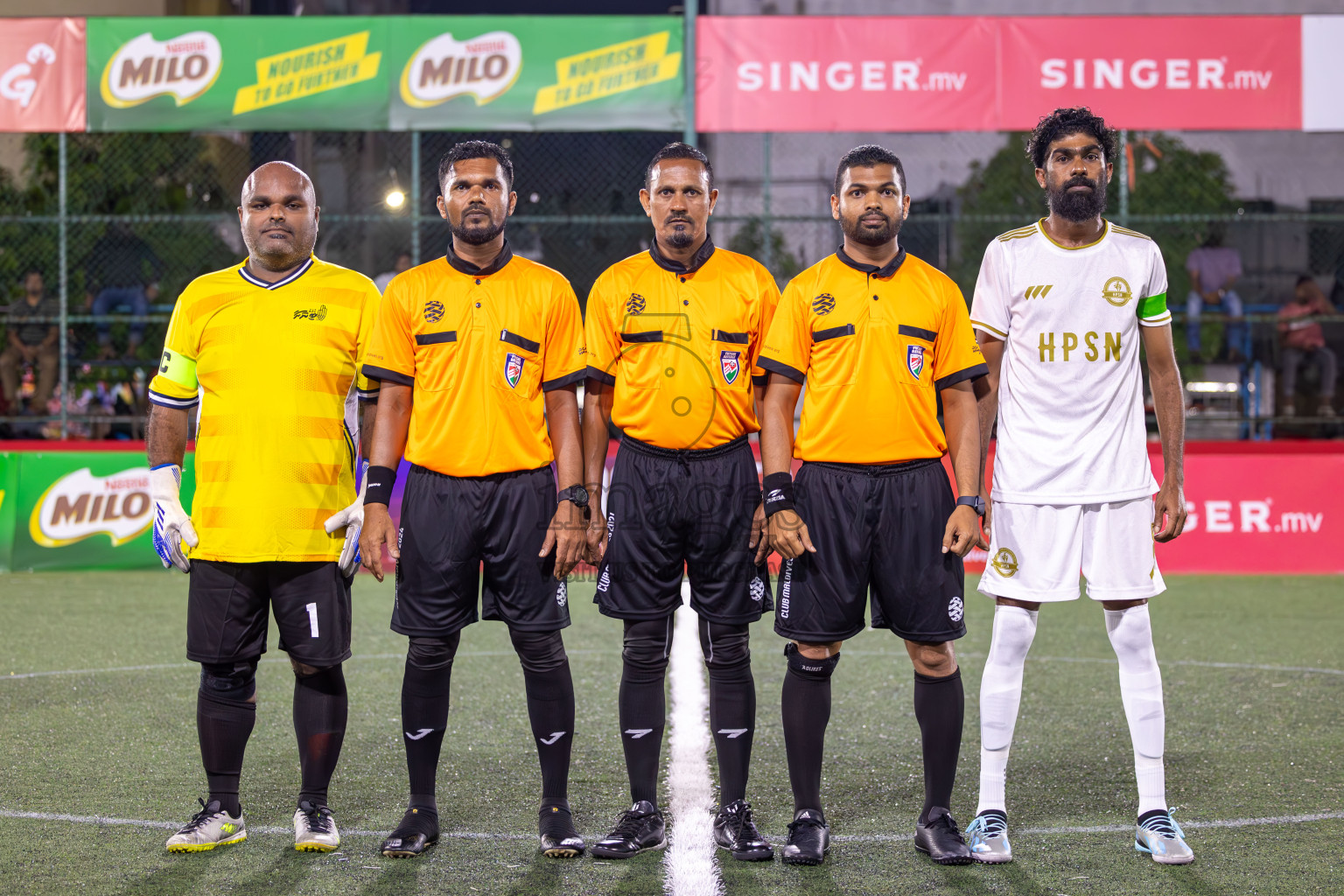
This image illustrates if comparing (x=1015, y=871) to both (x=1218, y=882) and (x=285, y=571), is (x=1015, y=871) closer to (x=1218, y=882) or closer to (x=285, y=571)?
(x=1218, y=882)

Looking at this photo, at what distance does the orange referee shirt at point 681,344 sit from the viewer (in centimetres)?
419

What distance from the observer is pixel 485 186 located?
4238 millimetres

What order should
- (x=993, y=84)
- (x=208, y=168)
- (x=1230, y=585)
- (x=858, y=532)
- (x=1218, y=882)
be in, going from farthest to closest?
1. (x=208, y=168)
2. (x=993, y=84)
3. (x=1230, y=585)
4. (x=858, y=532)
5. (x=1218, y=882)

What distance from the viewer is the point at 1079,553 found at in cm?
422

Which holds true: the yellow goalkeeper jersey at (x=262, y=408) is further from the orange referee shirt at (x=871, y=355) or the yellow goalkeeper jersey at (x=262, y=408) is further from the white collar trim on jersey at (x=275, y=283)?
the orange referee shirt at (x=871, y=355)

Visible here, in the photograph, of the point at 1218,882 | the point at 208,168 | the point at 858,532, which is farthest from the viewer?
the point at 208,168

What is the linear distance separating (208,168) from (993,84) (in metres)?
8.71

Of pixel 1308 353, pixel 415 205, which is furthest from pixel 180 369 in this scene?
pixel 1308 353

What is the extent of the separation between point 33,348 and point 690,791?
415 inches

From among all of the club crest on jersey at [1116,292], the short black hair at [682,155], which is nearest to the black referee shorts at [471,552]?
the short black hair at [682,155]

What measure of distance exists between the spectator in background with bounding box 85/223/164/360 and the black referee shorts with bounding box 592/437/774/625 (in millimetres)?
10533

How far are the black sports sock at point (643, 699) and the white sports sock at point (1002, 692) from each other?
1030 mm

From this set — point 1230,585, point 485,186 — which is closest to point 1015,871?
point 485,186

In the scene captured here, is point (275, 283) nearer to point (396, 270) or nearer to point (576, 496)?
point (576, 496)
